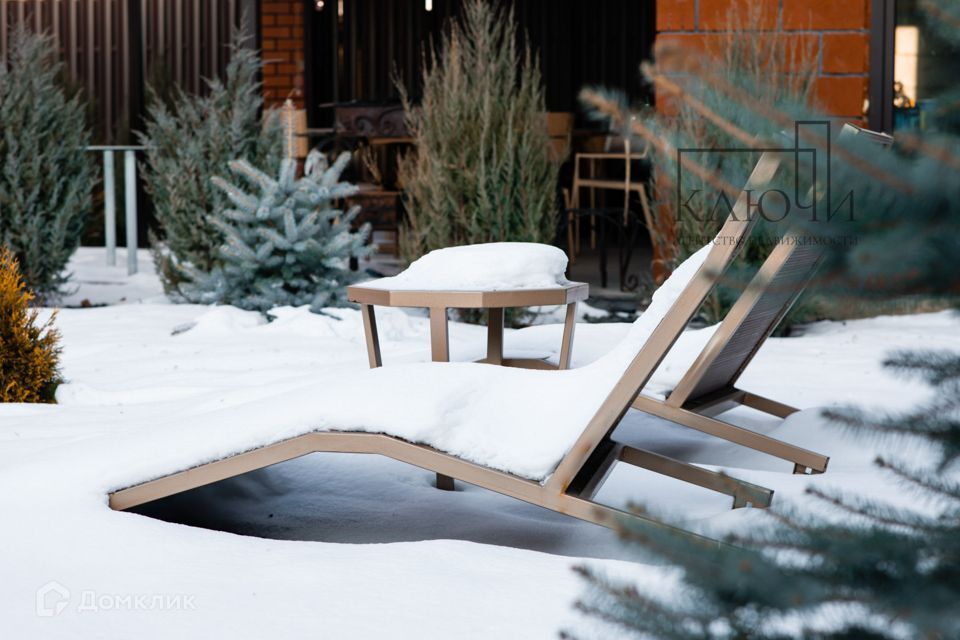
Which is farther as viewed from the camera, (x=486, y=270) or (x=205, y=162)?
(x=205, y=162)

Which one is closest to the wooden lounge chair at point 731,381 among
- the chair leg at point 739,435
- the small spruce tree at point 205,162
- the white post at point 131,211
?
the chair leg at point 739,435

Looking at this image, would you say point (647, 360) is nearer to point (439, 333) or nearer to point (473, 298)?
point (473, 298)

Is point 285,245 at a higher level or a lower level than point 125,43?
lower

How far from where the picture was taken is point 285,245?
6.08 metres

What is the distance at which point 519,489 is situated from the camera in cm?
243

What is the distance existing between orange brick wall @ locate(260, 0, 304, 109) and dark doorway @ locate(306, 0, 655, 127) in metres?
0.85

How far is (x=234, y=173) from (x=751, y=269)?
6.17m

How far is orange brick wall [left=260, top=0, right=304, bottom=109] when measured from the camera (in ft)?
32.7

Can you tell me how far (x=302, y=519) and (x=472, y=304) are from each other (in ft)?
3.93

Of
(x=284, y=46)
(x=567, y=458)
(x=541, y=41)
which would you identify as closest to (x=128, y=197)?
(x=284, y=46)

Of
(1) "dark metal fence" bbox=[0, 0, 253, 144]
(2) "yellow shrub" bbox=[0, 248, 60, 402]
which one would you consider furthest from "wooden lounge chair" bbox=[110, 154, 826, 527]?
(1) "dark metal fence" bbox=[0, 0, 253, 144]

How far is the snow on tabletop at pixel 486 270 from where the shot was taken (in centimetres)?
414

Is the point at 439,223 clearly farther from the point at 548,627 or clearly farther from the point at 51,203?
the point at 548,627

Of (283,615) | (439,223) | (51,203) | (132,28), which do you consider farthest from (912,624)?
(132,28)
